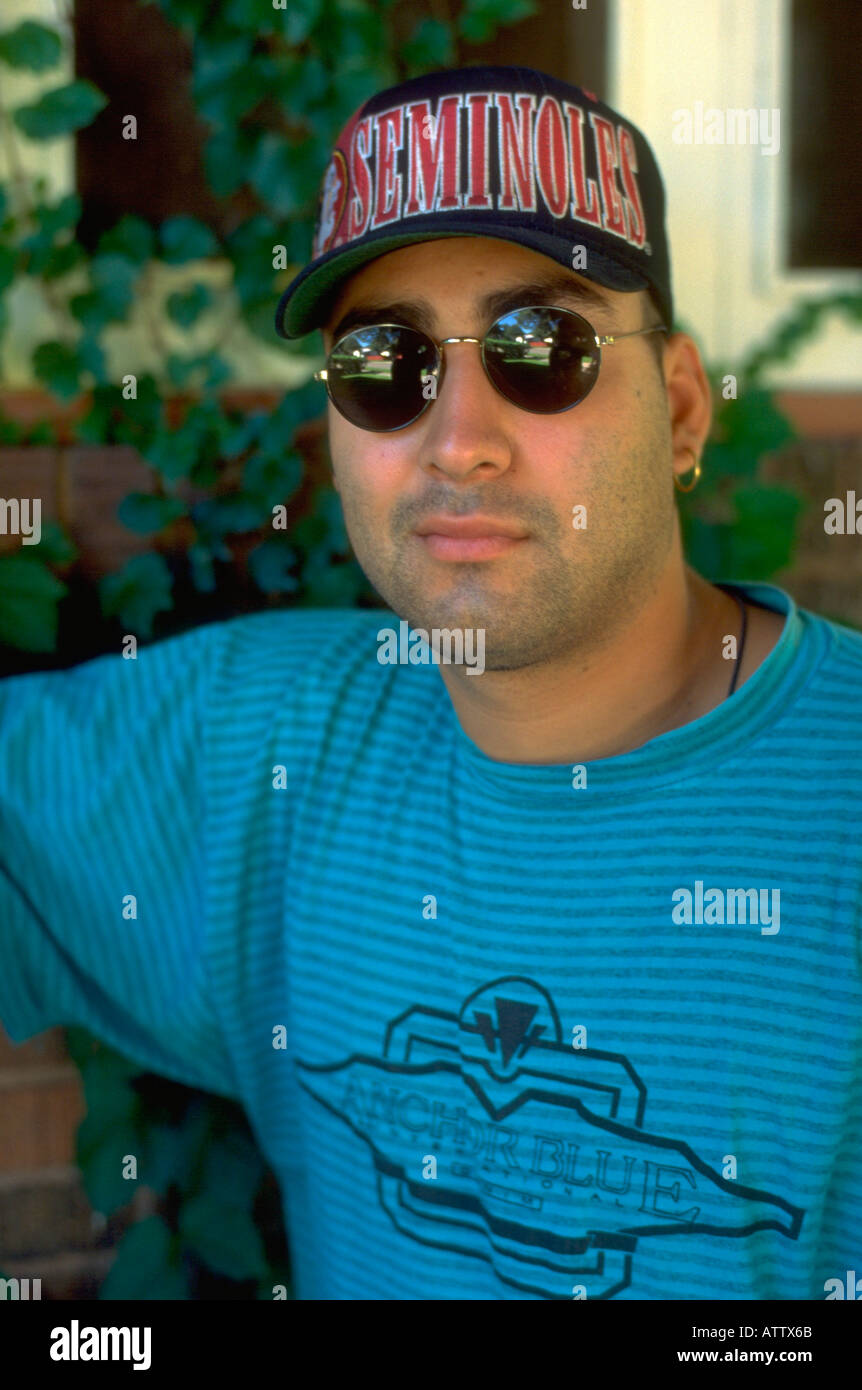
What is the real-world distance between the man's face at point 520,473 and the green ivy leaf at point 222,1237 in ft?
3.77

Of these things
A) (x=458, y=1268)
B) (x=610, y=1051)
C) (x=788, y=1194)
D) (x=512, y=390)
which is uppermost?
(x=512, y=390)

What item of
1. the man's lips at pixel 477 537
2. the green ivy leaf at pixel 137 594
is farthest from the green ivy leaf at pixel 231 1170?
the man's lips at pixel 477 537

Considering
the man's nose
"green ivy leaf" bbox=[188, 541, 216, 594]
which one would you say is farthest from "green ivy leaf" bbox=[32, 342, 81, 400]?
the man's nose

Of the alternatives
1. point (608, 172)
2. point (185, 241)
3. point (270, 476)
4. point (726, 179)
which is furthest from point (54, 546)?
point (726, 179)

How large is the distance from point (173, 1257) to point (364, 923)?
84 cm

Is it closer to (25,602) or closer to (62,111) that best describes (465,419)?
(25,602)

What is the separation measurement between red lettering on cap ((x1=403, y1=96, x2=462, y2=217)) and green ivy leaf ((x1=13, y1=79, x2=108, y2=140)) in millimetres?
788

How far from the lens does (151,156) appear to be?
91.4 inches

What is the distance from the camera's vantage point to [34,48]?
2084mm

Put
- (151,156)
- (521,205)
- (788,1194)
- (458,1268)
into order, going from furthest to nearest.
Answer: (151,156), (458,1268), (521,205), (788,1194)

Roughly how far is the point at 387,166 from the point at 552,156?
0.22m

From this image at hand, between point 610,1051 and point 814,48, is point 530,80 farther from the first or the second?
point 814,48

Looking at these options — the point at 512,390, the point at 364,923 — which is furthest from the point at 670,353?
the point at 364,923

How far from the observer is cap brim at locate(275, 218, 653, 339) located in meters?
1.49
